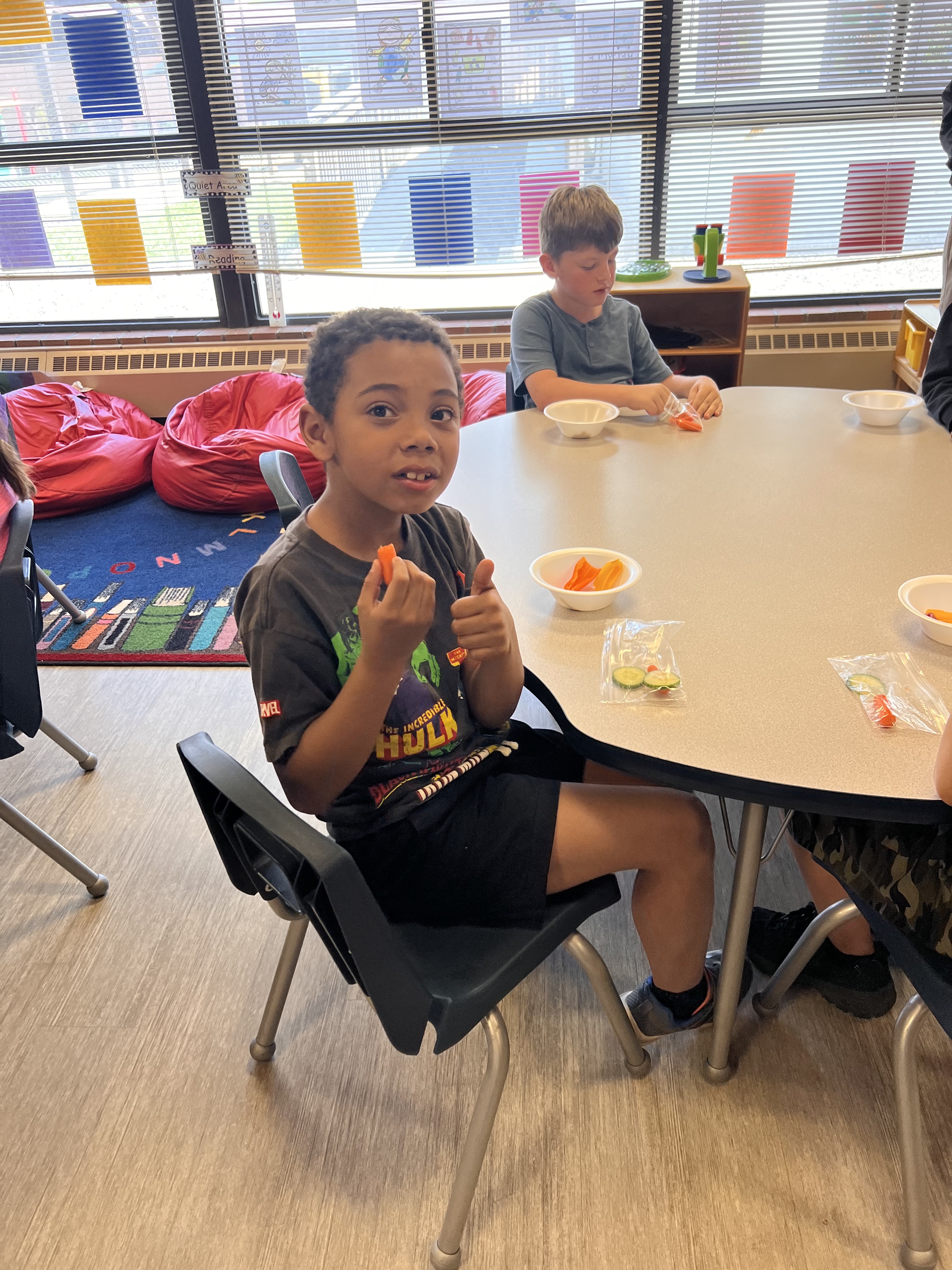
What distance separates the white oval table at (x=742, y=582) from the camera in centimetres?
86

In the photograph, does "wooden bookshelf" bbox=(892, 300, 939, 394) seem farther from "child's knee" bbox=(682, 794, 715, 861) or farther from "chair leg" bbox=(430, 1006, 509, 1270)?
"chair leg" bbox=(430, 1006, 509, 1270)

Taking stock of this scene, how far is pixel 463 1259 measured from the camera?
3.39 feet

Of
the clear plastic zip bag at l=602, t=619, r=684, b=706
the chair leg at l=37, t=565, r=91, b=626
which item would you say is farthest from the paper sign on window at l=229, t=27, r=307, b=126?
the clear plastic zip bag at l=602, t=619, r=684, b=706

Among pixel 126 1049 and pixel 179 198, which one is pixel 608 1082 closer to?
pixel 126 1049

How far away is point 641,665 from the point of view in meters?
1.00

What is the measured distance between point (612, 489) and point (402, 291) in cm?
275

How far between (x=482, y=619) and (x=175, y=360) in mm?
3478

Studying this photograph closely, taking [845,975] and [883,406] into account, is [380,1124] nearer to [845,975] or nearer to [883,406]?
[845,975]

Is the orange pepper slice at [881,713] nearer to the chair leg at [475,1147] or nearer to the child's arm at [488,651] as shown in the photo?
the child's arm at [488,651]

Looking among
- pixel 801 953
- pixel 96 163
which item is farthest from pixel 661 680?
pixel 96 163

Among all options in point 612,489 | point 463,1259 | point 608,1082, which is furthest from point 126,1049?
point 612,489

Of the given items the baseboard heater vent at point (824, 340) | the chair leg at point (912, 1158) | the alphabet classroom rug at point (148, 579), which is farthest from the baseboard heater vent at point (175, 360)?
the chair leg at point (912, 1158)

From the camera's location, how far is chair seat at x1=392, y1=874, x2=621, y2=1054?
864 millimetres

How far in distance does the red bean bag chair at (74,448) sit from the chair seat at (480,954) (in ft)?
9.02
